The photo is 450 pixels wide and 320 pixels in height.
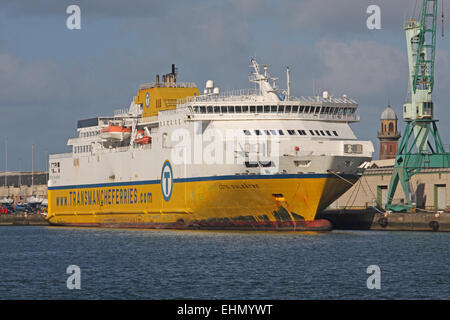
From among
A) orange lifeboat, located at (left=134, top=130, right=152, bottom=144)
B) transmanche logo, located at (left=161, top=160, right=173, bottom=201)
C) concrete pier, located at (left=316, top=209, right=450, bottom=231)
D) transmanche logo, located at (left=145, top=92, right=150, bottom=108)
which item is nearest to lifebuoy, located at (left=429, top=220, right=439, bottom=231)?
concrete pier, located at (left=316, top=209, right=450, bottom=231)

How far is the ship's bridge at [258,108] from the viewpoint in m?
65.1

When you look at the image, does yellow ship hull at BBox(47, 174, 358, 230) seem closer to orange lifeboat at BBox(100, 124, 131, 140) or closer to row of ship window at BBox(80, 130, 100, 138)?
orange lifeboat at BBox(100, 124, 131, 140)

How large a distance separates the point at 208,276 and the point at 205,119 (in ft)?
85.8

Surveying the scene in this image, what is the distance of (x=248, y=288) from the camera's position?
122 ft

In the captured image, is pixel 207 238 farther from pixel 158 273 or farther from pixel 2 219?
pixel 2 219

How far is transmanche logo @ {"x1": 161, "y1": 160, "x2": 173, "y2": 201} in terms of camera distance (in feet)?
231

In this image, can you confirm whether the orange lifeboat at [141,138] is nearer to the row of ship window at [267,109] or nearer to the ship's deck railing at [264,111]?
the ship's deck railing at [264,111]

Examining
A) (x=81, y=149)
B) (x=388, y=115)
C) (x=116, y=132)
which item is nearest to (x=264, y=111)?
(x=116, y=132)

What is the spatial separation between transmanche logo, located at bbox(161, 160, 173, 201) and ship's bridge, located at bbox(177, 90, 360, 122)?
17.1 ft

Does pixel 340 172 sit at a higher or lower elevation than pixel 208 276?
higher

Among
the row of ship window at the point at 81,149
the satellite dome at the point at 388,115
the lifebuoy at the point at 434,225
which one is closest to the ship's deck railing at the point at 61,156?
the row of ship window at the point at 81,149

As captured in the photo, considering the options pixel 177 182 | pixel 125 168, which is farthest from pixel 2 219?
pixel 177 182

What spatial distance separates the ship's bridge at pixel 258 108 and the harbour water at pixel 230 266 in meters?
8.21

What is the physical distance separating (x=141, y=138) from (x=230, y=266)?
32.7 meters
